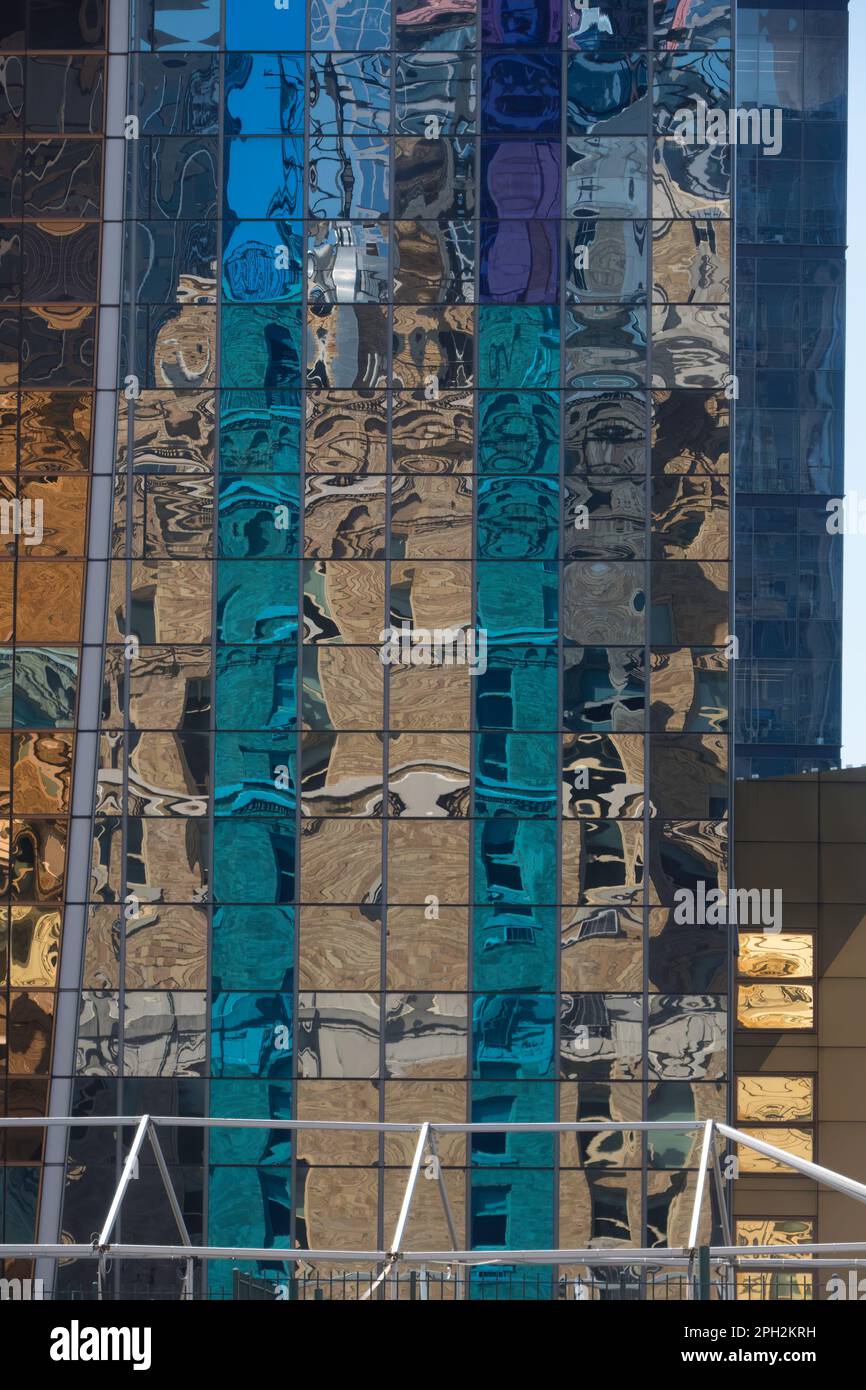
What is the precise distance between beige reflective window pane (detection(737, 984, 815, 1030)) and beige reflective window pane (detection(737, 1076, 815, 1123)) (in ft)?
2.46

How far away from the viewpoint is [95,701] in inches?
822

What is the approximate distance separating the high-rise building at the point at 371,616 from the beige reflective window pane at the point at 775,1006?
455 mm

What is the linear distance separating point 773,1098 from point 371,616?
8799 millimetres

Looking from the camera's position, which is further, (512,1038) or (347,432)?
(347,432)

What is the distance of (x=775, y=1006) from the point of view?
20.8 m

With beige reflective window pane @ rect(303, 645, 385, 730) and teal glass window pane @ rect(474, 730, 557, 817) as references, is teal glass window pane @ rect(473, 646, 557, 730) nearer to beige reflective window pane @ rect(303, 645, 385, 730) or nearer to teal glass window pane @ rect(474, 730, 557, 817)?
teal glass window pane @ rect(474, 730, 557, 817)

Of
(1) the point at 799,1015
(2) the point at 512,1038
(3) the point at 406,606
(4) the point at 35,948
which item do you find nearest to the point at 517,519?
(3) the point at 406,606

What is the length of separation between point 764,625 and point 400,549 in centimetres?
1857

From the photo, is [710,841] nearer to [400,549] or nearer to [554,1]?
[400,549]

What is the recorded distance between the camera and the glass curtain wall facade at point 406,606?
2053cm

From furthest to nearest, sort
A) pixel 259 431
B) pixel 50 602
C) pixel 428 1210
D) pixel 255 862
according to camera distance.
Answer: pixel 50 602 → pixel 259 431 → pixel 255 862 → pixel 428 1210

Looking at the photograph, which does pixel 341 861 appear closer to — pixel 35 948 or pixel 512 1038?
pixel 512 1038

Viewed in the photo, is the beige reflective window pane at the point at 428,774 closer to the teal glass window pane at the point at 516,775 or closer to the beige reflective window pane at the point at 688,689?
the teal glass window pane at the point at 516,775
